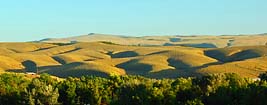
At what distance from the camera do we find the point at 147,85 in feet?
282

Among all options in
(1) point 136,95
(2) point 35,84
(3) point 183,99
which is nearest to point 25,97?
(2) point 35,84

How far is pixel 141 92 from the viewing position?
275ft

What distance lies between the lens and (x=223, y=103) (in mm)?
75000

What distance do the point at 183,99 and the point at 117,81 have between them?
2582 centimetres

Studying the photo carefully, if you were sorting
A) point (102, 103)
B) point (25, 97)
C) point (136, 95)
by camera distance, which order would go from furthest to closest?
point (102, 103) → point (25, 97) → point (136, 95)

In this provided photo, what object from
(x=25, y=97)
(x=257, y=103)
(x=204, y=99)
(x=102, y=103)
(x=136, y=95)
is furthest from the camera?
(x=102, y=103)

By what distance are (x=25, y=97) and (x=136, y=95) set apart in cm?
1990

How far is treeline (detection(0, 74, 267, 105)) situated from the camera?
248ft

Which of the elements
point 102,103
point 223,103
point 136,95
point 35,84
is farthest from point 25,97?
point 223,103

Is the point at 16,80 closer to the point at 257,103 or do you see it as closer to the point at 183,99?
the point at 183,99

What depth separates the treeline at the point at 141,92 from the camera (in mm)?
75500

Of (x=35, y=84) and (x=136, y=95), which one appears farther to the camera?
(x=35, y=84)

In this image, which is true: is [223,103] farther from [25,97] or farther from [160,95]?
[25,97]

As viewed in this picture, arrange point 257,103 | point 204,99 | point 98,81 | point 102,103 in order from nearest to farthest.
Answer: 1. point 257,103
2. point 204,99
3. point 102,103
4. point 98,81
